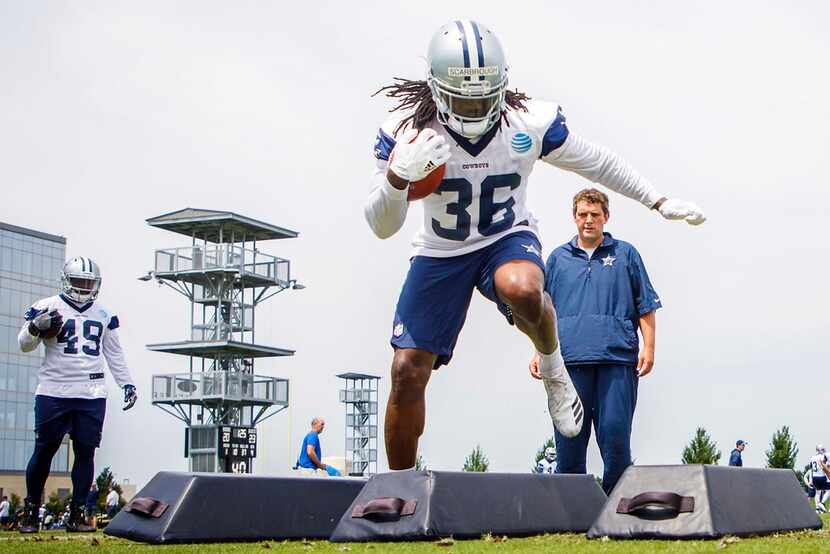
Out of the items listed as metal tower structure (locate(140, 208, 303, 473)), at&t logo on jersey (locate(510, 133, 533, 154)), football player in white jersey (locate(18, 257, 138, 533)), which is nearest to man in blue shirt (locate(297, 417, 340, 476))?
football player in white jersey (locate(18, 257, 138, 533))

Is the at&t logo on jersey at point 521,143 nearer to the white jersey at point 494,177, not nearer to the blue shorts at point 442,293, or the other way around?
the white jersey at point 494,177

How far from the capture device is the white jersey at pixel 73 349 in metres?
9.11

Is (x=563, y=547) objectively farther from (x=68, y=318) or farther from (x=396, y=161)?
(x=68, y=318)

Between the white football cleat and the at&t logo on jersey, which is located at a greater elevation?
the at&t logo on jersey

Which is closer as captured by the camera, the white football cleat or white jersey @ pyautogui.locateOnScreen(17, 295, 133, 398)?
the white football cleat

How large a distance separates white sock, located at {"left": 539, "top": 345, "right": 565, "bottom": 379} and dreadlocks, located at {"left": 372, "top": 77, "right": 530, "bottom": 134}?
1.42 meters

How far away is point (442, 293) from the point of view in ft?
22.0

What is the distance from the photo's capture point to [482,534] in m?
5.90

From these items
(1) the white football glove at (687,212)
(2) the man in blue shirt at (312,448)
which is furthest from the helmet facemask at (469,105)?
(2) the man in blue shirt at (312,448)

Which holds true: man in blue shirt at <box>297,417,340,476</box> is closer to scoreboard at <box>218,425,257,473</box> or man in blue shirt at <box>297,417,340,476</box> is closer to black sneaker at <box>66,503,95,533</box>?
black sneaker at <box>66,503,95,533</box>

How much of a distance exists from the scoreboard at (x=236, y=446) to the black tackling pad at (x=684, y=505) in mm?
59380

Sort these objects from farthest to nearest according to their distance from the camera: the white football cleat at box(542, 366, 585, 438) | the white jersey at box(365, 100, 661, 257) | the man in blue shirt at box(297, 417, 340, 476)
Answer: the man in blue shirt at box(297, 417, 340, 476) < the white football cleat at box(542, 366, 585, 438) < the white jersey at box(365, 100, 661, 257)

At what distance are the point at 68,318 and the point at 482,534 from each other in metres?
4.65

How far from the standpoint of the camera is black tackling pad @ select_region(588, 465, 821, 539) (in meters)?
5.59
